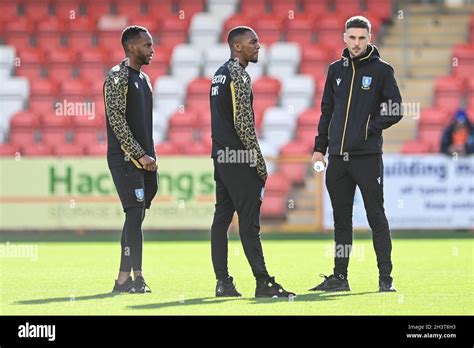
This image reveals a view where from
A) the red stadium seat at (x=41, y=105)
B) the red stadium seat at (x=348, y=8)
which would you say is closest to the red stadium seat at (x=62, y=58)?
the red stadium seat at (x=41, y=105)

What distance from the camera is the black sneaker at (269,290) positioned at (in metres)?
10.2

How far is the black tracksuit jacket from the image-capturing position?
1071 centimetres

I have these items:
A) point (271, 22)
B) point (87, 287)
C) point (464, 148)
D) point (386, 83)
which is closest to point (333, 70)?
point (386, 83)

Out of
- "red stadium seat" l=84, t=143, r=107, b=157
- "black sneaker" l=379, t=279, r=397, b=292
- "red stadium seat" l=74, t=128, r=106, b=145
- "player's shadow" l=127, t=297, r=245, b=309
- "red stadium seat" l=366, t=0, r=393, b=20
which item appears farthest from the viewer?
"red stadium seat" l=366, t=0, r=393, b=20

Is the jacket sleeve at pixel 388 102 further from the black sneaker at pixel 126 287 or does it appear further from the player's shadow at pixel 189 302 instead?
the black sneaker at pixel 126 287

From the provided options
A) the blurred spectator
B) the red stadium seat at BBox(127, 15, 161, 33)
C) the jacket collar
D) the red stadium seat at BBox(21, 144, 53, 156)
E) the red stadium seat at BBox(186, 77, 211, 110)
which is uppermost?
the red stadium seat at BBox(127, 15, 161, 33)

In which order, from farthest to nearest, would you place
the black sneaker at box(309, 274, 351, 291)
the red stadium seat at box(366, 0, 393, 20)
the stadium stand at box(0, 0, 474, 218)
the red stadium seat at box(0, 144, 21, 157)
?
Result: 1. the red stadium seat at box(366, 0, 393, 20)
2. the stadium stand at box(0, 0, 474, 218)
3. the red stadium seat at box(0, 144, 21, 157)
4. the black sneaker at box(309, 274, 351, 291)

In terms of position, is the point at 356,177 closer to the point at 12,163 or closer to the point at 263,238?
the point at 263,238

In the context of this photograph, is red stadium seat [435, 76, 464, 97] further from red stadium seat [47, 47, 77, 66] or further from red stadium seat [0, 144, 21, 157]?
red stadium seat [0, 144, 21, 157]

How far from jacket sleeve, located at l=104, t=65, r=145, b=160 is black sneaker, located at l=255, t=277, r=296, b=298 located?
149cm

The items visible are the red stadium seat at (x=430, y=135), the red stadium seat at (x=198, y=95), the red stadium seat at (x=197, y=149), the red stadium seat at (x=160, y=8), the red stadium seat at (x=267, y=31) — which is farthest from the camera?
the red stadium seat at (x=160, y=8)

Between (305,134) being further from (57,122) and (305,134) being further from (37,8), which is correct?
(37,8)
